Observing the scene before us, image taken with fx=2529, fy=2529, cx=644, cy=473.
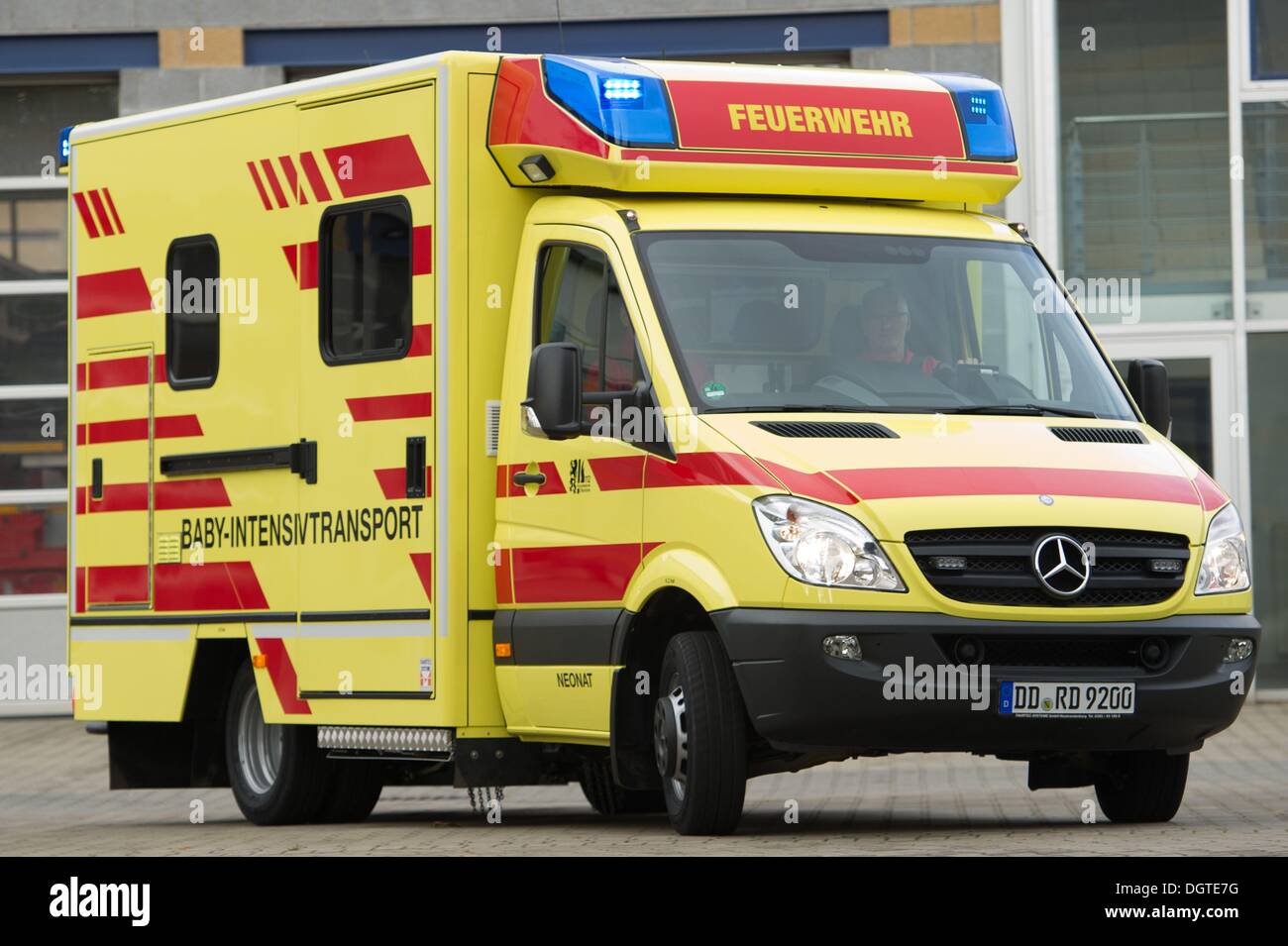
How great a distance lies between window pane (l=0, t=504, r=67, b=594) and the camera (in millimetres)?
19938

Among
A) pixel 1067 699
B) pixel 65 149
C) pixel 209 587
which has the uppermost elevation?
pixel 65 149

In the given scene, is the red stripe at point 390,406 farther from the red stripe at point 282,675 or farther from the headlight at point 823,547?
the headlight at point 823,547

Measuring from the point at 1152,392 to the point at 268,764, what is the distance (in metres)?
4.57

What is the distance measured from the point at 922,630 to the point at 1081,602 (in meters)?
0.64

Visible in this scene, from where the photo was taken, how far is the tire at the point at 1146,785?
10.0 meters

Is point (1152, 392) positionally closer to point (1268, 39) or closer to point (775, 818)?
point (775, 818)

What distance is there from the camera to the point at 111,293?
12586 mm

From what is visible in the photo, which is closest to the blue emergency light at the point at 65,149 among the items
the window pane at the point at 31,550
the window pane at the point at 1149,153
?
the window pane at the point at 31,550

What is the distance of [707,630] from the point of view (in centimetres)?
930

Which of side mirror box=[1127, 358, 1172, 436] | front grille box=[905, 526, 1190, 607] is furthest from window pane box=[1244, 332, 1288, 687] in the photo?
front grille box=[905, 526, 1190, 607]

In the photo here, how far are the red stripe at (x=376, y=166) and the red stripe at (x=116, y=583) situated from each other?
2390 mm

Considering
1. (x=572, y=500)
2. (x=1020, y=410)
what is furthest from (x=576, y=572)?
(x=1020, y=410)
